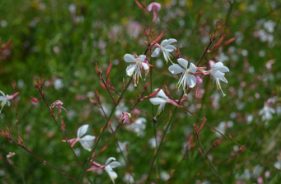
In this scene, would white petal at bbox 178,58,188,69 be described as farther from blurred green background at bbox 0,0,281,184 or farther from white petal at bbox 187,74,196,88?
blurred green background at bbox 0,0,281,184

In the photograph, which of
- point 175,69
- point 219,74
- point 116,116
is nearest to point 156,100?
point 175,69

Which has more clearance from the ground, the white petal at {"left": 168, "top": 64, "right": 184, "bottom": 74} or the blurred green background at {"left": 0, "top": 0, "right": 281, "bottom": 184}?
the white petal at {"left": 168, "top": 64, "right": 184, "bottom": 74}

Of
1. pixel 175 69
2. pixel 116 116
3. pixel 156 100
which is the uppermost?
pixel 175 69

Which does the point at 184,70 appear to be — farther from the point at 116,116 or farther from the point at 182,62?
the point at 116,116

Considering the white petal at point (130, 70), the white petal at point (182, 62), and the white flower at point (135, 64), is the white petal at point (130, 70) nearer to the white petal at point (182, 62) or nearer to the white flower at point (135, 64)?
the white flower at point (135, 64)

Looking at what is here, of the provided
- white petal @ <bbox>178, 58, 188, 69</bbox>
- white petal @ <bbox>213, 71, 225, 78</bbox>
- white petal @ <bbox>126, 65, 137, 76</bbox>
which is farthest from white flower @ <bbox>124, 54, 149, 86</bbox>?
white petal @ <bbox>213, 71, 225, 78</bbox>

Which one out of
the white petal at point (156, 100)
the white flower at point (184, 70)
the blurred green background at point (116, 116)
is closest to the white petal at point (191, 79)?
the white flower at point (184, 70)

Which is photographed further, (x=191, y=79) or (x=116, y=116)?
(x=116, y=116)

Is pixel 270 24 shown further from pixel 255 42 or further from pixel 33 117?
pixel 33 117

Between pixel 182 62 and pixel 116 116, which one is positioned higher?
pixel 182 62

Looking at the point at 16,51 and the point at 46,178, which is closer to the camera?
the point at 46,178

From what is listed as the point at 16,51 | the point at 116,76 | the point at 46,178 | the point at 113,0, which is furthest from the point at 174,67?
the point at 113,0
